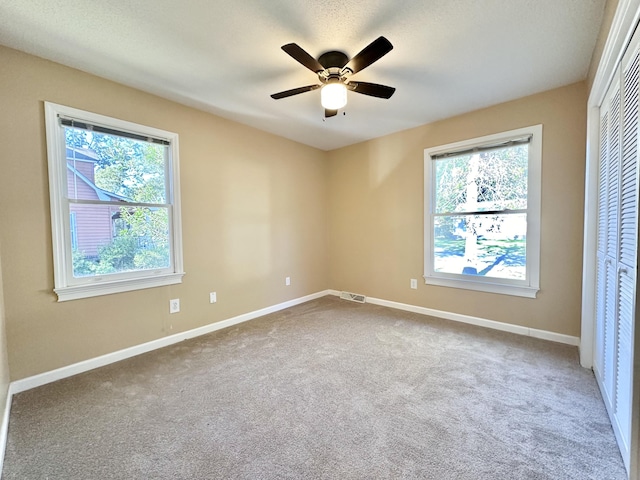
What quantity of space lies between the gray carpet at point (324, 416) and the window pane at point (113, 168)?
1.50 m

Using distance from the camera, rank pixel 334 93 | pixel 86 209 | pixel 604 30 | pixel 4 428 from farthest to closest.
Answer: pixel 86 209 < pixel 334 93 < pixel 604 30 < pixel 4 428

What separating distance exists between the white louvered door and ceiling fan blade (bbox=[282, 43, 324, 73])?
1.65 meters

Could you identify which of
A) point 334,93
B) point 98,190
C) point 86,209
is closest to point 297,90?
point 334,93

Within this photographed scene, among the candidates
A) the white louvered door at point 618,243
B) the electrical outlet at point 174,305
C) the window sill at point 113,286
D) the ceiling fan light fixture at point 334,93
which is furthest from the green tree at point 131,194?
the white louvered door at point 618,243

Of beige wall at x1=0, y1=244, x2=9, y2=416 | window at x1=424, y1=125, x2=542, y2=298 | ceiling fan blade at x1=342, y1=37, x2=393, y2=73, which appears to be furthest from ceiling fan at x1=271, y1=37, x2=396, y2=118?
beige wall at x1=0, y1=244, x2=9, y2=416

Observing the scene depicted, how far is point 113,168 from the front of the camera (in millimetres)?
2430

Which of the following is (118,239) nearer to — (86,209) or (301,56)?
(86,209)

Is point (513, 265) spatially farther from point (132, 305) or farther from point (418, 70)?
point (132, 305)

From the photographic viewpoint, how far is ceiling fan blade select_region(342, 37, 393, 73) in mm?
1609

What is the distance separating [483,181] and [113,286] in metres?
3.90

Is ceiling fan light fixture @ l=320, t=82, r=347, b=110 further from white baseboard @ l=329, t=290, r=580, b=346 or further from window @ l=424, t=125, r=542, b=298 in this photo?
white baseboard @ l=329, t=290, r=580, b=346

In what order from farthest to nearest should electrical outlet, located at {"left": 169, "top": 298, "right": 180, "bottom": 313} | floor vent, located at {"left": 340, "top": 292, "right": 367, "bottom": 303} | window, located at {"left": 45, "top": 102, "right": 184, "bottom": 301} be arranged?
floor vent, located at {"left": 340, "top": 292, "right": 367, "bottom": 303}
electrical outlet, located at {"left": 169, "top": 298, "right": 180, "bottom": 313}
window, located at {"left": 45, "top": 102, "right": 184, "bottom": 301}

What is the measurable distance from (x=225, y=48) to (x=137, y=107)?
3.89ft

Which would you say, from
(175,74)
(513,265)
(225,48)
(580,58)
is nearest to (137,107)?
(175,74)
